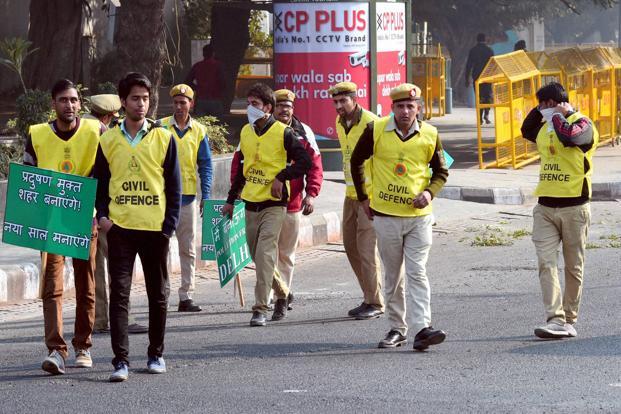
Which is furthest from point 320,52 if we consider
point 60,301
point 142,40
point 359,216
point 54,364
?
point 54,364

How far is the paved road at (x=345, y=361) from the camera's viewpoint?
6938mm

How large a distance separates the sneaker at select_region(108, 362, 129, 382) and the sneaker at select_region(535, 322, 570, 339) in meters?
2.75

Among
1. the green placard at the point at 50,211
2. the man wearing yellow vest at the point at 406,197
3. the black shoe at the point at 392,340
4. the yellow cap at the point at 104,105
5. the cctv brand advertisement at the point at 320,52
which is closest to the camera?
the green placard at the point at 50,211

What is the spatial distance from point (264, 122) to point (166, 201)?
1.95 meters

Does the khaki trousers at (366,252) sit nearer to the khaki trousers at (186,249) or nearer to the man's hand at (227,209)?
the man's hand at (227,209)

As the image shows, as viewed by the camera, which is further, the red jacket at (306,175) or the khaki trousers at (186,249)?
the khaki trousers at (186,249)

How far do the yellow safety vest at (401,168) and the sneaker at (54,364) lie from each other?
221 centimetres

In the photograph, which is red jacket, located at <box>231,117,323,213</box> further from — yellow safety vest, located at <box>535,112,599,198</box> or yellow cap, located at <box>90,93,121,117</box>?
yellow safety vest, located at <box>535,112,599,198</box>

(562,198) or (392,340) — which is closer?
(392,340)

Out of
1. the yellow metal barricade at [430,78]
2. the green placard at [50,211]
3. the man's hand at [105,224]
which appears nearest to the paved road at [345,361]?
the green placard at [50,211]

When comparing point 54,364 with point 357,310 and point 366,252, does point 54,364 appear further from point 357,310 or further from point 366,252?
point 366,252

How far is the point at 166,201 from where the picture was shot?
7668 millimetres

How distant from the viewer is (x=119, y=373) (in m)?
7.50

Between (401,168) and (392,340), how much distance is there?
1096mm
